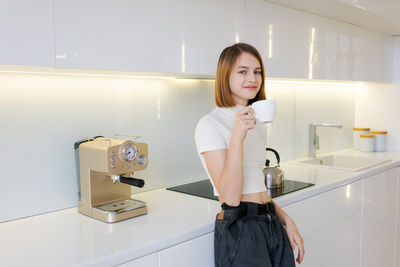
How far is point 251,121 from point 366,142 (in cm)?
A: 230

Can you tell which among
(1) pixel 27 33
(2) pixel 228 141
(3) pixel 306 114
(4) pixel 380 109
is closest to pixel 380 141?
(4) pixel 380 109

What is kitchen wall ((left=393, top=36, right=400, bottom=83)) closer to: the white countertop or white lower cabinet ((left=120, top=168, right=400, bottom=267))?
A: white lower cabinet ((left=120, top=168, right=400, bottom=267))

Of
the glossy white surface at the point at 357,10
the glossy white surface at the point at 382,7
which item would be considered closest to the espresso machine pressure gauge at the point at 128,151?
the glossy white surface at the point at 357,10

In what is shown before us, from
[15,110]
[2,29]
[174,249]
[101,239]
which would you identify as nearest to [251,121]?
[174,249]

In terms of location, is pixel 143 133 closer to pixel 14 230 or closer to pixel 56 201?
pixel 56 201

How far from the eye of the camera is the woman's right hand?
121 cm

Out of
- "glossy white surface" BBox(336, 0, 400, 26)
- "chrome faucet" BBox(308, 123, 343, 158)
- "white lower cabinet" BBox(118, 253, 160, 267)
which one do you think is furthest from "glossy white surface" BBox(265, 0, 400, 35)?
"white lower cabinet" BBox(118, 253, 160, 267)

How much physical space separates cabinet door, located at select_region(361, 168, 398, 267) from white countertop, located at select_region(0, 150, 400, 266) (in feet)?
2.68

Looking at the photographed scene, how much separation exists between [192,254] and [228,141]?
41 centimetres

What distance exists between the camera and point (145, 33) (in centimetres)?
148

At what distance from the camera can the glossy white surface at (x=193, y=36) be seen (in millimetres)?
1321

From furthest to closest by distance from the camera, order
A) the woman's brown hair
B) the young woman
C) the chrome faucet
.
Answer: the chrome faucet, the woman's brown hair, the young woman

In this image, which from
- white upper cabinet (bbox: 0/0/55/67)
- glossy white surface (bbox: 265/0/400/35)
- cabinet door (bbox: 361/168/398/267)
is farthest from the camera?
cabinet door (bbox: 361/168/398/267)

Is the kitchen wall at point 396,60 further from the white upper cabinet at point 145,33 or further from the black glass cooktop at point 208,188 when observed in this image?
the white upper cabinet at point 145,33
